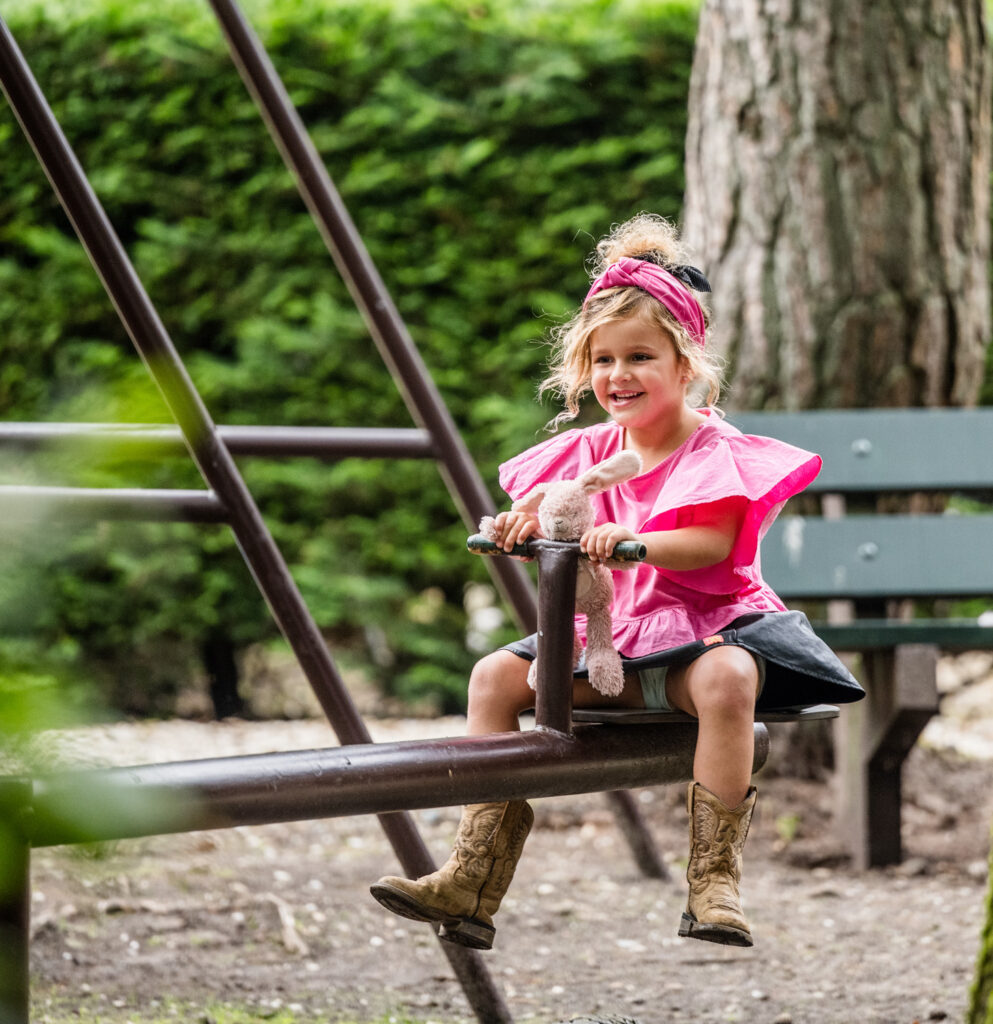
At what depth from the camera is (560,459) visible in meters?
1.78

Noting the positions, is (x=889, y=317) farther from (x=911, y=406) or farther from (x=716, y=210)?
(x=716, y=210)

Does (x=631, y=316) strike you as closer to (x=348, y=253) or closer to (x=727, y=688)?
Result: (x=727, y=688)

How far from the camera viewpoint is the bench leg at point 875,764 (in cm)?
311

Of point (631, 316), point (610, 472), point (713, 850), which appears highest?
point (631, 316)

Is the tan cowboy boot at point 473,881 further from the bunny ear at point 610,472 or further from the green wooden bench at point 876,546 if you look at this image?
the green wooden bench at point 876,546

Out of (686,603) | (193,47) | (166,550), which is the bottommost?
(686,603)

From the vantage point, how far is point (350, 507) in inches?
198

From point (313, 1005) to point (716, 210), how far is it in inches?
92.8

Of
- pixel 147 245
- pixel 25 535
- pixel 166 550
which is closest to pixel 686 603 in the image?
pixel 25 535

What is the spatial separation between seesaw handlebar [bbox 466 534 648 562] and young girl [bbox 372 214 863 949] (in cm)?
1

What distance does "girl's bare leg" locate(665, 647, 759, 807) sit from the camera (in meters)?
1.48

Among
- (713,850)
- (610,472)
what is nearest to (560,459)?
Result: (610,472)

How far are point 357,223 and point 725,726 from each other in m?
3.80

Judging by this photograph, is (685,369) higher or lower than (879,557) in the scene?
lower
